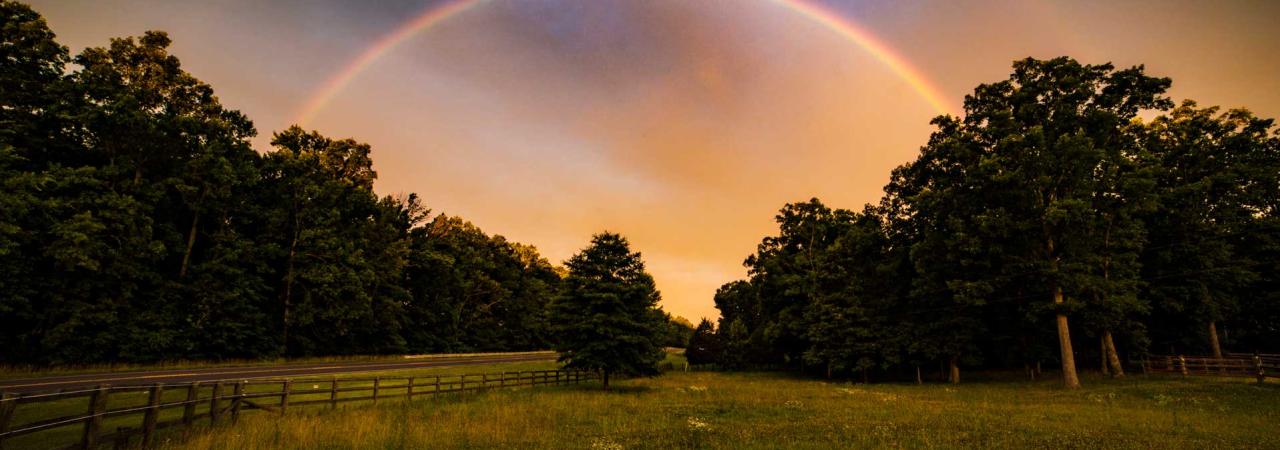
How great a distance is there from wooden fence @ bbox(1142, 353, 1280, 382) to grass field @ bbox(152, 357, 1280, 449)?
180 centimetres

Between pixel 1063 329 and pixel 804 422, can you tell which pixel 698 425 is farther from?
pixel 1063 329

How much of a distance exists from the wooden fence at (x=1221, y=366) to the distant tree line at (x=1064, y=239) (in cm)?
172

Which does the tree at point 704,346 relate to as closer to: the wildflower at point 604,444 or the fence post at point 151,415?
the wildflower at point 604,444

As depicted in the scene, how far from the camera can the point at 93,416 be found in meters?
10.6

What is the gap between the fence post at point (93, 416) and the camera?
10.6 meters

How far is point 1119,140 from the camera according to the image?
31766 millimetres

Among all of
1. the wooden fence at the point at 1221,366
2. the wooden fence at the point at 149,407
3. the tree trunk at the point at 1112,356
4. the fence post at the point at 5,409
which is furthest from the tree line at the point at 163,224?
the wooden fence at the point at 1221,366

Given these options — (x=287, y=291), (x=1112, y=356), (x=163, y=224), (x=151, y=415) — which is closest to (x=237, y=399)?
(x=151, y=415)

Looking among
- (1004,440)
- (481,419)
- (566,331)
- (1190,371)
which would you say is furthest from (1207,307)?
(481,419)

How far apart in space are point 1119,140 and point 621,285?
3180cm

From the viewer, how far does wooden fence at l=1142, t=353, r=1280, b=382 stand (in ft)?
82.0

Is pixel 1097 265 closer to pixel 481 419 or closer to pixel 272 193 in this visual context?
pixel 481 419

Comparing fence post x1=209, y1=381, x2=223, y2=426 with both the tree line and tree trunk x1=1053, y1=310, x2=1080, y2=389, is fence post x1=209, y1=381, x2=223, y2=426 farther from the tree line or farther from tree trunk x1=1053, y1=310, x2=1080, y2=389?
tree trunk x1=1053, y1=310, x2=1080, y2=389

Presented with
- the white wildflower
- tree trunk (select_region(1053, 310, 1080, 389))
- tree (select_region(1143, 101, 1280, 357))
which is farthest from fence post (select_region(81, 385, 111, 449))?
tree (select_region(1143, 101, 1280, 357))
